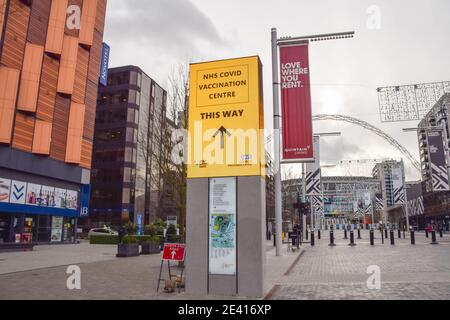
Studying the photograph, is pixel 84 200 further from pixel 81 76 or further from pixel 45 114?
pixel 81 76

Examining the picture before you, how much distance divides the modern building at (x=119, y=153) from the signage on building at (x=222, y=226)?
61550mm

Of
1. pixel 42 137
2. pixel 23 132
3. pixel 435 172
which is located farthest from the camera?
pixel 42 137

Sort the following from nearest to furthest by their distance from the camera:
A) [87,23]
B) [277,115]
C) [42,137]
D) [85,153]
Result: [277,115], [42,137], [87,23], [85,153]

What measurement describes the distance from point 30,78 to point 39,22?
18.6ft

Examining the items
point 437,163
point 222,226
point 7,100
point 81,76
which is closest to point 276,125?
point 222,226

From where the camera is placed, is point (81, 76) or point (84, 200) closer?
point (81, 76)

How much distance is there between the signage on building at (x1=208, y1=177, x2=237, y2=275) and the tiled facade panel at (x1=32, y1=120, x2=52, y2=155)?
26405 mm

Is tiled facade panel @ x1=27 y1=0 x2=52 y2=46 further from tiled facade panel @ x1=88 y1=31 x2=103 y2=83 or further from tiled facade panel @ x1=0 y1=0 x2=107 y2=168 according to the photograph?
tiled facade panel @ x1=88 y1=31 x2=103 y2=83

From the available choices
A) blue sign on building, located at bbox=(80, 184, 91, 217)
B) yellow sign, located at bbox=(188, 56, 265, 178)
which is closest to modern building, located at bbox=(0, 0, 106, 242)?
blue sign on building, located at bbox=(80, 184, 91, 217)

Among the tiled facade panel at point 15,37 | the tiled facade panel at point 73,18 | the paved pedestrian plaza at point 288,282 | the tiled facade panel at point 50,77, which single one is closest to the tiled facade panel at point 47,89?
the tiled facade panel at point 50,77

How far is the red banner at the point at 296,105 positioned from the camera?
Answer: 16.8 m

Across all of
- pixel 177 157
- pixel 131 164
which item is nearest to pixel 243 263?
pixel 177 157

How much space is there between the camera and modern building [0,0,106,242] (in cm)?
2891

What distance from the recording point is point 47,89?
32781 millimetres
